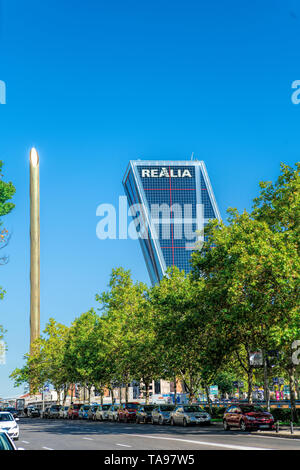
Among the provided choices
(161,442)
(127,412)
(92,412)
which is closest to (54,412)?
(92,412)

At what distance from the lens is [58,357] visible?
97.8 metres

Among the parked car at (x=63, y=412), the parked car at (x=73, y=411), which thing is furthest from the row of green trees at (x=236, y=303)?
the parked car at (x=63, y=412)

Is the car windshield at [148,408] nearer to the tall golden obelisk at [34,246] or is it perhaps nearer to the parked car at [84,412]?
the parked car at [84,412]

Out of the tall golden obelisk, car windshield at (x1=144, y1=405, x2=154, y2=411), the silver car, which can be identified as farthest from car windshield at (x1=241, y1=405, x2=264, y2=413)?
the tall golden obelisk

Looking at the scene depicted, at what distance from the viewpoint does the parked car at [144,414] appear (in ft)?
175

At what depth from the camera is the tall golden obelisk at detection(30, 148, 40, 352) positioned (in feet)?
394

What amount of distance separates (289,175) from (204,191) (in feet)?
520

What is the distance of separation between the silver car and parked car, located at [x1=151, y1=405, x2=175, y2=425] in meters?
2.62

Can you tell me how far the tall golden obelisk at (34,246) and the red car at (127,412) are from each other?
61.5 metres

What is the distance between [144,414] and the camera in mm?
53625

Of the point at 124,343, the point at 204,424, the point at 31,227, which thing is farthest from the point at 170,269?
the point at 31,227

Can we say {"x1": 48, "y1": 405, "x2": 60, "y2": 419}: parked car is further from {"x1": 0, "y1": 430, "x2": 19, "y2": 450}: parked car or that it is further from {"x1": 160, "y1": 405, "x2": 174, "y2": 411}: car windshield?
{"x1": 0, "y1": 430, "x2": 19, "y2": 450}: parked car

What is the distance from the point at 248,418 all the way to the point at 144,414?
67.9 ft

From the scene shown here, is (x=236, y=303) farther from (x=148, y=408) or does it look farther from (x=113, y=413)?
(x=113, y=413)
